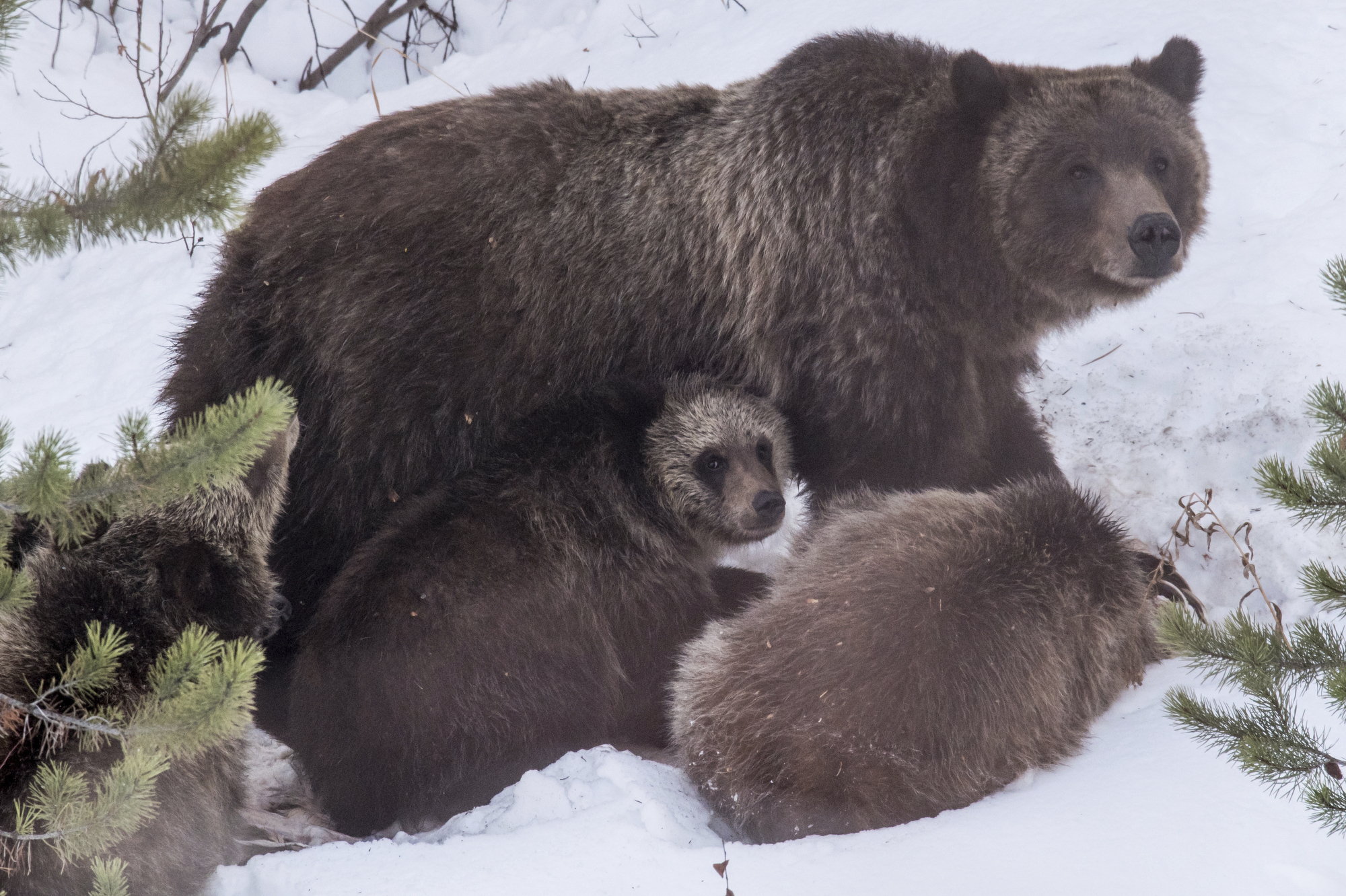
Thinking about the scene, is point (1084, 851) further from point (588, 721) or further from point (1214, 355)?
point (1214, 355)

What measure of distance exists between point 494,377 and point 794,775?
2.30 metres

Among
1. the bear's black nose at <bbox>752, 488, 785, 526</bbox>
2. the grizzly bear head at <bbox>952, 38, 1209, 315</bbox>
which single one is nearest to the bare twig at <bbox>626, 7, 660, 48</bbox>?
the grizzly bear head at <bbox>952, 38, 1209, 315</bbox>

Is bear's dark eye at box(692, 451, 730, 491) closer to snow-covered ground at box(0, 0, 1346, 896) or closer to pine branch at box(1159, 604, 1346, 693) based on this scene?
snow-covered ground at box(0, 0, 1346, 896)

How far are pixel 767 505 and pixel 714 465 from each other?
0.99ft

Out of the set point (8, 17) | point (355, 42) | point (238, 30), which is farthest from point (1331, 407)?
point (238, 30)

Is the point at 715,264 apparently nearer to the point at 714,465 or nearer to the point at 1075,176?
the point at 714,465

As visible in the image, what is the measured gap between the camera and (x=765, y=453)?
5.49 metres

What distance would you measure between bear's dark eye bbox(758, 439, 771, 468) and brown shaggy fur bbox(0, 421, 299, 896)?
2071mm

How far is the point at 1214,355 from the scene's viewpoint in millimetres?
6215

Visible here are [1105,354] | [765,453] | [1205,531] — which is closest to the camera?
[1205,531]

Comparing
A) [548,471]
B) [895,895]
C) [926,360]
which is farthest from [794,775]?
[926,360]

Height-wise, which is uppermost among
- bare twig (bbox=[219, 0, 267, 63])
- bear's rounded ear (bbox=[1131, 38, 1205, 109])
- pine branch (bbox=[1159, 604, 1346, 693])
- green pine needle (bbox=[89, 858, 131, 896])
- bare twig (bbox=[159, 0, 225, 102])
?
bare twig (bbox=[219, 0, 267, 63])

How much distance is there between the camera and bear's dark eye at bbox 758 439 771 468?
17.9 ft

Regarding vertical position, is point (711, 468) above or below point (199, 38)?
below
